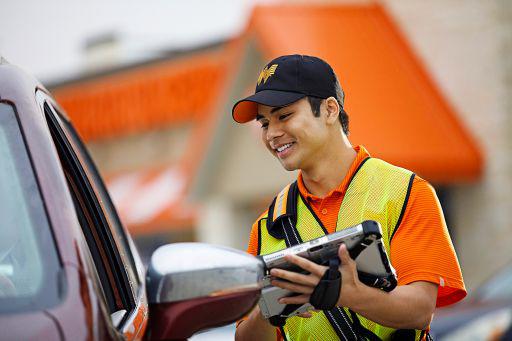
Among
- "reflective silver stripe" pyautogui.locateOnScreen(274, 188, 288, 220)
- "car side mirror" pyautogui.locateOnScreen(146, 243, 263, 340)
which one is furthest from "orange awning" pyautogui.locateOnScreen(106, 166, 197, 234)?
"car side mirror" pyautogui.locateOnScreen(146, 243, 263, 340)

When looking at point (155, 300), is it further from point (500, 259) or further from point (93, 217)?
point (500, 259)

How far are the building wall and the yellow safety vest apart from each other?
1282 centimetres

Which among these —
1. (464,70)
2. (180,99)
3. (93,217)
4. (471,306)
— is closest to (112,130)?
(180,99)

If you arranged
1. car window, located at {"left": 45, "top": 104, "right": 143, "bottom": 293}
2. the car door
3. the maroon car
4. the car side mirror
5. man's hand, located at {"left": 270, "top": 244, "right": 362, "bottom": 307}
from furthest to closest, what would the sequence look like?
car window, located at {"left": 45, "top": 104, "right": 143, "bottom": 293}, the car door, man's hand, located at {"left": 270, "top": 244, "right": 362, "bottom": 307}, the car side mirror, the maroon car

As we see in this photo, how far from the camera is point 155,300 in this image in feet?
7.34

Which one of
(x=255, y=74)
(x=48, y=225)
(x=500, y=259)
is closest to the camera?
(x=48, y=225)

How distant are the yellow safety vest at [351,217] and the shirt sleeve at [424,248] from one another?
0.10 feet

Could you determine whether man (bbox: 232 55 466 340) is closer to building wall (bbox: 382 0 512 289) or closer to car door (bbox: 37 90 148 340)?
car door (bbox: 37 90 148 340)

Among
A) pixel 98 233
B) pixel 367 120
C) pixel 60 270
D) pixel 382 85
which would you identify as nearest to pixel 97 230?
pixel 98 233

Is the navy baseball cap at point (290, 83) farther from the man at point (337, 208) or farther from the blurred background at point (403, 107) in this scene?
the blurred background at point (403, 107)

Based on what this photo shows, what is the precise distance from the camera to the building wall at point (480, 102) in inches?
611

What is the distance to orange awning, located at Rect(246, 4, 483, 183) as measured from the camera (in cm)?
1437

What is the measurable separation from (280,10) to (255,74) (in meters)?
1.52

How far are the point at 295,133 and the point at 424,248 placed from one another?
1.49 ft
